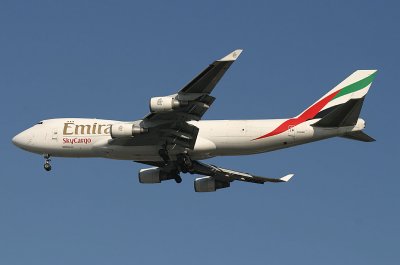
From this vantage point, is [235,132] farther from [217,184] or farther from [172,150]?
[217,184]

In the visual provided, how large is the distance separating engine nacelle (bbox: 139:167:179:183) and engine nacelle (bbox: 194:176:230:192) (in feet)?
9.70

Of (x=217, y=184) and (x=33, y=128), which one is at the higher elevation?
(x=33, y=128)

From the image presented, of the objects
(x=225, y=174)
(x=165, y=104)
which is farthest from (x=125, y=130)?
(x=225, y=174)

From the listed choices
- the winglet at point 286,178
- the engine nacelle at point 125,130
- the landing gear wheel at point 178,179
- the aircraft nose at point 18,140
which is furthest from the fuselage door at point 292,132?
the aircraft nose at point 18,140

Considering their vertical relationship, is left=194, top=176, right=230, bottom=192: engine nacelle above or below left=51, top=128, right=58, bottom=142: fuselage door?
below

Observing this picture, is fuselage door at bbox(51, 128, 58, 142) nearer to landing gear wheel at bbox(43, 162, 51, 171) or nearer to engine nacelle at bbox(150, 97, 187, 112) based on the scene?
landing gear wheel at bbox(43, 162, 51, 171)

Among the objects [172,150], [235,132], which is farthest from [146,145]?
[235,132]

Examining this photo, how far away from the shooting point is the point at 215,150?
55.9 m

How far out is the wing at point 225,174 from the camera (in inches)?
2426

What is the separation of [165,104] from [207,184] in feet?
47.4

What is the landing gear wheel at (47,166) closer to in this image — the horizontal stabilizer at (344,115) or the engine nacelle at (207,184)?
the engine nacelle at (207,184)

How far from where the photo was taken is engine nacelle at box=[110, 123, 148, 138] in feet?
177

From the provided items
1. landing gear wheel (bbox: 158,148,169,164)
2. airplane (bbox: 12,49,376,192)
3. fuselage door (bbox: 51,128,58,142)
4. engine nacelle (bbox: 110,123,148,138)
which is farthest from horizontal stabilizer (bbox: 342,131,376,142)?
fuselage door (bbox: 51,128,58,142)

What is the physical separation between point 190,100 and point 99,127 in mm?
10221
